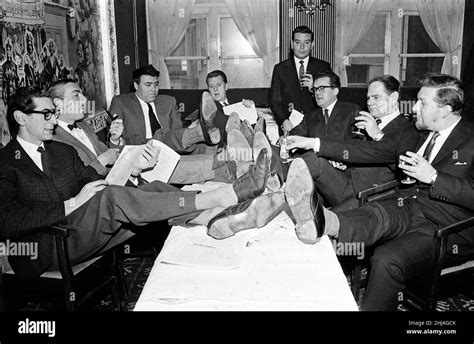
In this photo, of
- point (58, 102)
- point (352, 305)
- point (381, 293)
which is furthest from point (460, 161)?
point (58, 102)

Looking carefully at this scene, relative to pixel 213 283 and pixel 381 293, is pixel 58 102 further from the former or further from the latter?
pixel 381 293

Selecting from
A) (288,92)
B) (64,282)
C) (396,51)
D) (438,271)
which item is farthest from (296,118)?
(396,51)

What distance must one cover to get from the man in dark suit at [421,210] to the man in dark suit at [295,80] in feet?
8.70

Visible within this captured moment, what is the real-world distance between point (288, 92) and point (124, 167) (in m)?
3.11

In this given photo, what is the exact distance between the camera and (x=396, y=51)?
7781 mm

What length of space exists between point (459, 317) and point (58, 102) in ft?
9.61

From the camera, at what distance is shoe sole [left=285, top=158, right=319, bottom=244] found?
2293 mm

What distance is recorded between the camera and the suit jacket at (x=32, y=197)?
2578 millimetres

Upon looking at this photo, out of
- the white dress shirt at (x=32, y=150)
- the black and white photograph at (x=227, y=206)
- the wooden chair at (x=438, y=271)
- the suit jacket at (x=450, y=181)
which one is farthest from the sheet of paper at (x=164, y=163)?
the wooden chair at (x=438, y=271)

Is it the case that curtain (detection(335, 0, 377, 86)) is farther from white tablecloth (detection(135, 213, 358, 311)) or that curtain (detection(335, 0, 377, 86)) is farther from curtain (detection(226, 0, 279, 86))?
white tablecloth (detection(135, 213, 358, 311))

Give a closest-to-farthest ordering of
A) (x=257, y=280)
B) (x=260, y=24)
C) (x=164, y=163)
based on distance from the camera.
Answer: (x=257, y=280)
(x=164, y=163)
(x=260, y=24)

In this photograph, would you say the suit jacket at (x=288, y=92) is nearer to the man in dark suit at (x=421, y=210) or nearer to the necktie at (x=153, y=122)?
the necktie at (x=153, y=122)

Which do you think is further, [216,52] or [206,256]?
[216,52]

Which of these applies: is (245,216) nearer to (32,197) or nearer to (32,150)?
(32,197)
